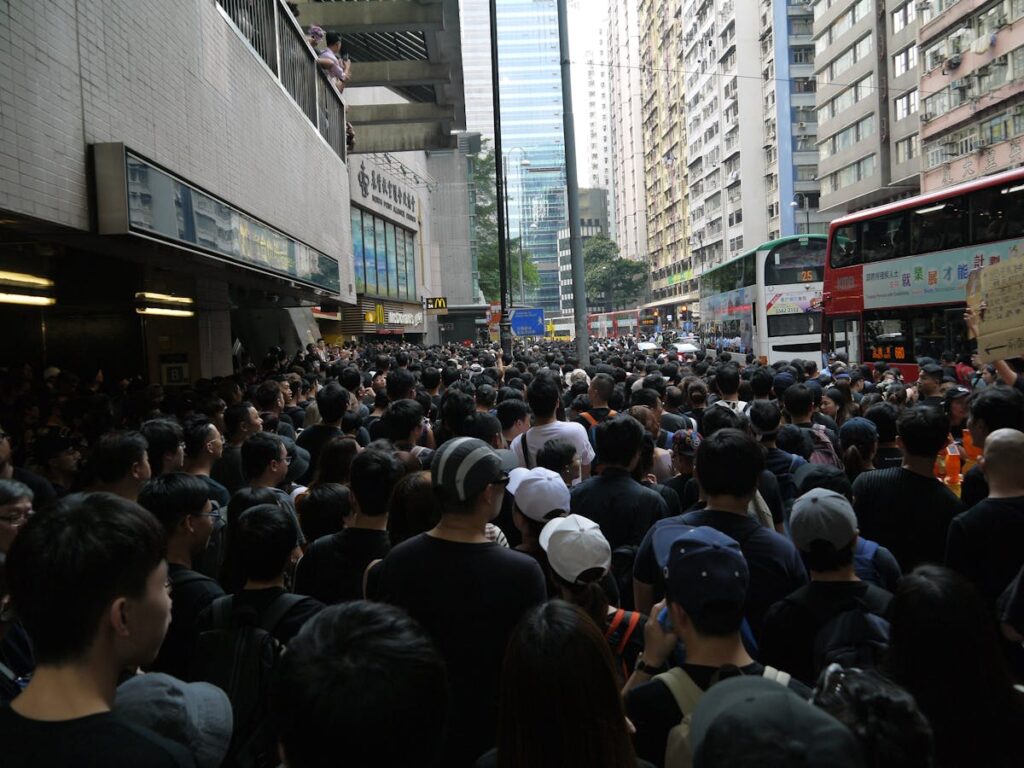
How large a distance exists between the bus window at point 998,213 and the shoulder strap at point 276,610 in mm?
13937

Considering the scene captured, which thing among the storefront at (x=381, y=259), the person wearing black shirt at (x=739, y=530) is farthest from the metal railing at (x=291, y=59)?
the person wearing black shirt at (x=739, y=530)

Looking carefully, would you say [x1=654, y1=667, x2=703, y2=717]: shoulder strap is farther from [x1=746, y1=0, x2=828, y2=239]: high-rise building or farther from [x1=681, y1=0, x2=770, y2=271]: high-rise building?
[x1=681, y1=0, x2=770, y2=271]: high-rise building

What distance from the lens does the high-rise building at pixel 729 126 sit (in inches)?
2549

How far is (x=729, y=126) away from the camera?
6919cm

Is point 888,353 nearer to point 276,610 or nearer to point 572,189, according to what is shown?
point 572,189

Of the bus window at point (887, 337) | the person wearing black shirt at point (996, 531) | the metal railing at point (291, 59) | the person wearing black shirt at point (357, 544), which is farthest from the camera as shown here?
the bus window at point (887, 337)

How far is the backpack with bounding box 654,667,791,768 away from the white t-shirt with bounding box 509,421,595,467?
373 centimetres

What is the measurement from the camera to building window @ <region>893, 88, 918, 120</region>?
40475 millimetres

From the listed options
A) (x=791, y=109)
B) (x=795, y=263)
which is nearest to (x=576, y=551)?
(x=795, y=263)

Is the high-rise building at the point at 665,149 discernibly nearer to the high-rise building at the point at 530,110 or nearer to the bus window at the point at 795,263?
the high-rise building at the point at 530,110

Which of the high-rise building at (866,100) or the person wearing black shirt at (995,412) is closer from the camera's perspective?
the person wearing black shirt at (995,412)

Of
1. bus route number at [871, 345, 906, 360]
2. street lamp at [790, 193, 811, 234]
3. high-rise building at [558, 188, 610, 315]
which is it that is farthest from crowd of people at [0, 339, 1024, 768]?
high-rise building at [558, 188, 610, 315]

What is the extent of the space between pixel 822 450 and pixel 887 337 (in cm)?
1214

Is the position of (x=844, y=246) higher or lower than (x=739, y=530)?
higher
